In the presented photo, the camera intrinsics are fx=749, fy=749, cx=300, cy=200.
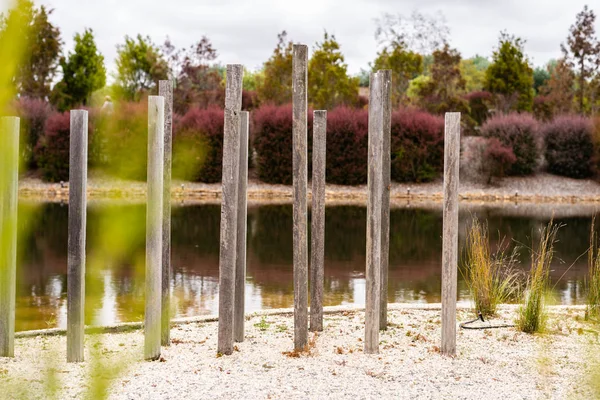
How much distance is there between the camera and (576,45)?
3388cm

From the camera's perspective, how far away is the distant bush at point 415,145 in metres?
27.7

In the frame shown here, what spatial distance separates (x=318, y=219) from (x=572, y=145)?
2580cm

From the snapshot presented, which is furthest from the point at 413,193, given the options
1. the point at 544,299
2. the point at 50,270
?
the point at 544,299

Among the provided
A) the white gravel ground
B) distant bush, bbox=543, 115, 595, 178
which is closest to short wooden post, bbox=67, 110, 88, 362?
the white gravel ground

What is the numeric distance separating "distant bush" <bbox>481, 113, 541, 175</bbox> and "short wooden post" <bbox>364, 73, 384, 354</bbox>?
81.2 feet

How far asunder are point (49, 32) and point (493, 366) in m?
4.10

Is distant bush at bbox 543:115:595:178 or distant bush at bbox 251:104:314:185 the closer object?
distant bush at bbox 251:104:314:185

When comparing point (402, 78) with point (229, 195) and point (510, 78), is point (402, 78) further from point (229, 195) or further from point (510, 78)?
point (229, 195)

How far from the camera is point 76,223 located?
448 centimetres

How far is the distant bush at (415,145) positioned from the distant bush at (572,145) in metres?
4.78

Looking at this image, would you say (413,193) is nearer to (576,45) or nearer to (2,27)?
(576,45)

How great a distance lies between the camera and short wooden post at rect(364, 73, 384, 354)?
475 centimetres

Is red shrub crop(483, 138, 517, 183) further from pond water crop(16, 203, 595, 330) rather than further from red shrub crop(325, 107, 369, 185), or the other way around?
pond water crop(16, 203, 595, 330)

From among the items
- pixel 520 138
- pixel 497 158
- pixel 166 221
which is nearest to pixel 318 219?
pixel 166 221
